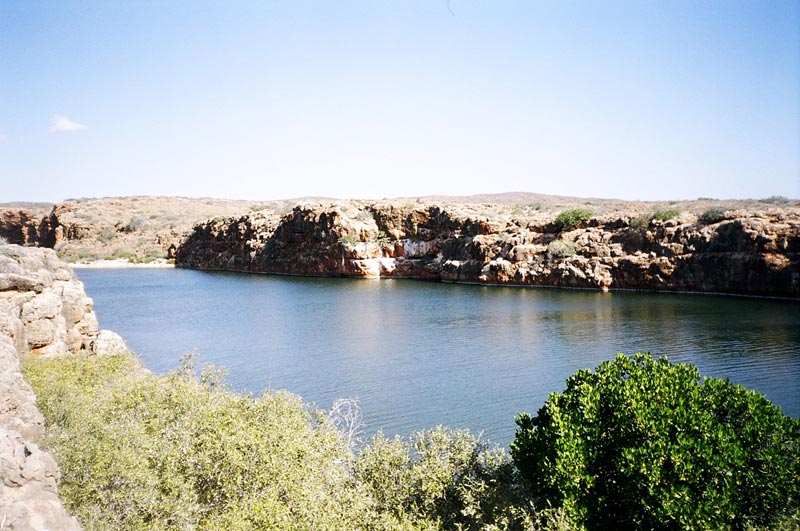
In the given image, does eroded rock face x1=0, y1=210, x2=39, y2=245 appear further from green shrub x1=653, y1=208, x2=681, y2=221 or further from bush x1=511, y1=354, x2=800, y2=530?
bush x1=511, y1=354, x2=800, y2=530

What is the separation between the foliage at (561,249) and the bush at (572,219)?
4.03 metres

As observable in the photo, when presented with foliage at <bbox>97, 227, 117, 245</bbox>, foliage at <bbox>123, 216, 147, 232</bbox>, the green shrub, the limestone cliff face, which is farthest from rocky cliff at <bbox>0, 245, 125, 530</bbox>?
foliage at <bbox>123, 216, 147, 232</bbox>

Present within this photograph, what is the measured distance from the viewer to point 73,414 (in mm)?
13172

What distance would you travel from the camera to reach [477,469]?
500 inches

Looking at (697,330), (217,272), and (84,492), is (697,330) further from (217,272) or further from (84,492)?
(217,272)

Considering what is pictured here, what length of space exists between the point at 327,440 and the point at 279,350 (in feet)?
65.8

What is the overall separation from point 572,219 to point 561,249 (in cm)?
640

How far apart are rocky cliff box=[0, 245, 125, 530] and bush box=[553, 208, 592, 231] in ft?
184

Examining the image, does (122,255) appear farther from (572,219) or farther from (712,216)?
(712,216)

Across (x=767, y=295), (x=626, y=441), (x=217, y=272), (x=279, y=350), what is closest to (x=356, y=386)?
(x=279, y=350)

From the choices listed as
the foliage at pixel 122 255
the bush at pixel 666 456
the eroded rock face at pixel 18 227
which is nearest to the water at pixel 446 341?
the bush at pixel 666 456

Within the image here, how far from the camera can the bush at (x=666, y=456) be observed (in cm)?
962

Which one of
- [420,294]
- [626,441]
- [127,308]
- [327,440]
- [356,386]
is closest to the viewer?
[626,441]

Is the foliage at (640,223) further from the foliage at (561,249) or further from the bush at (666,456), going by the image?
the bush at (666,456)
